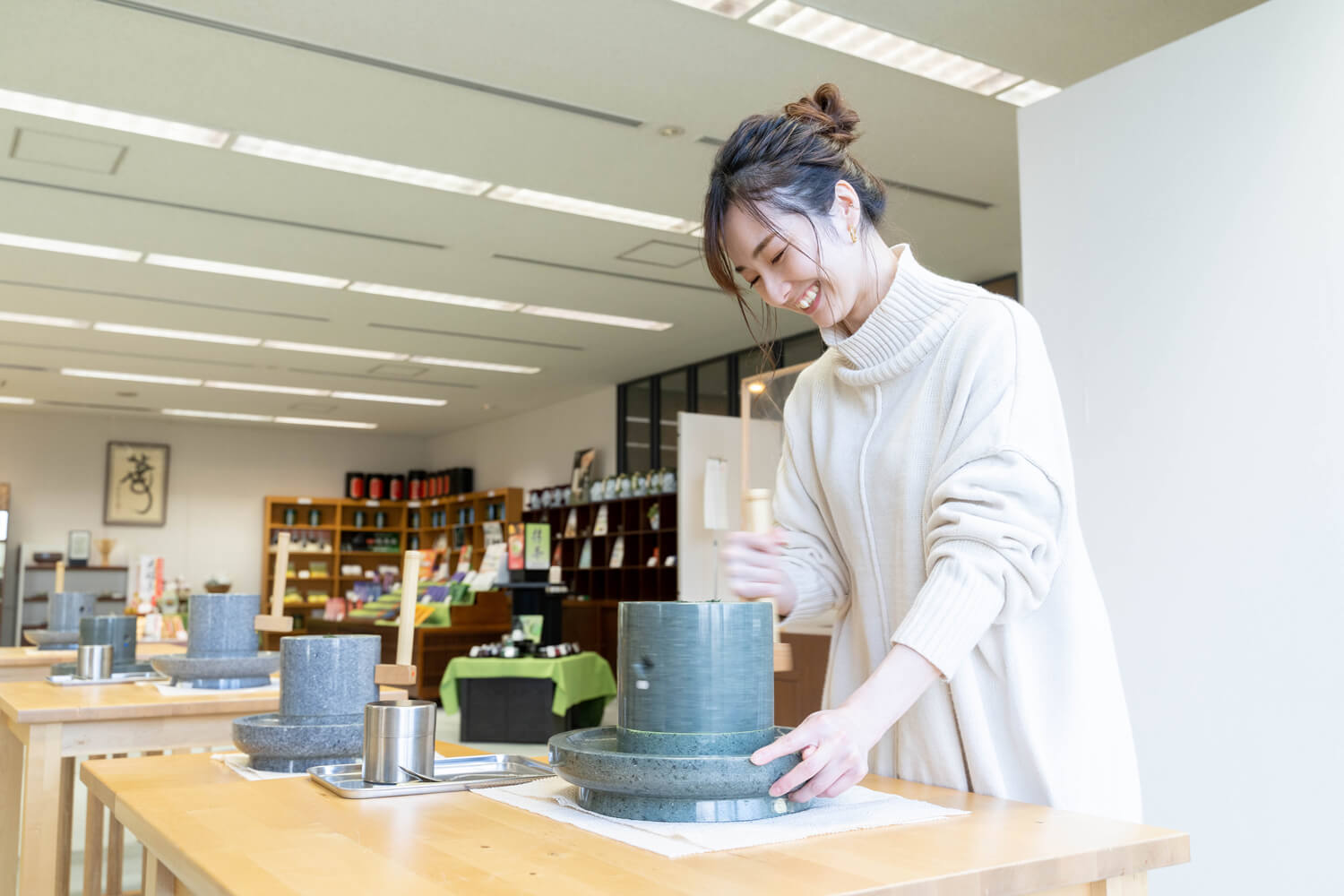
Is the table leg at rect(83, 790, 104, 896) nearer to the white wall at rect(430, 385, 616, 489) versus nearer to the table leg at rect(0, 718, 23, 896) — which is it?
the table leg at rect(0, 718, 23, 896)

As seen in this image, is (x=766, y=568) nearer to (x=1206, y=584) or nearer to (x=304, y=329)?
(x=1206, y=584)

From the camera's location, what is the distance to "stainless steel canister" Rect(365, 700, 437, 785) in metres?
1.11

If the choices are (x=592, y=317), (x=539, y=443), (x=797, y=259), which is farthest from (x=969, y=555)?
(x=539, y=443)

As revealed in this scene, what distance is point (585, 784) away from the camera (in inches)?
36.7

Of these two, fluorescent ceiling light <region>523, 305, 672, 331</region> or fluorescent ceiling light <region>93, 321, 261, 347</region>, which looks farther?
fluorescent ceiling light <region>93, 321, 261, 347</region>

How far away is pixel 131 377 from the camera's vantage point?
10766mm

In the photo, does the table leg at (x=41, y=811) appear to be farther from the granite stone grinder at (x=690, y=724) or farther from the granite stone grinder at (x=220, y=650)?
the granite stone grinder at (x=690, y=724)

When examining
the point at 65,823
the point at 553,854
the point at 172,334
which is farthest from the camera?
the point at 172,334

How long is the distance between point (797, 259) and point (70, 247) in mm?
6652

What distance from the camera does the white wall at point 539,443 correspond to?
449 inches

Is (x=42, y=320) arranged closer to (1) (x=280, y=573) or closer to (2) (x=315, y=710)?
(1) (x=280, y=573)

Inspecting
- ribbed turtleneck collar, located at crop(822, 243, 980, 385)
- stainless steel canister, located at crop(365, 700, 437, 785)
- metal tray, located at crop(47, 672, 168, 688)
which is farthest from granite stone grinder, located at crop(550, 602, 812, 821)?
metal tray, located at crop(47, 672, 168, 688)

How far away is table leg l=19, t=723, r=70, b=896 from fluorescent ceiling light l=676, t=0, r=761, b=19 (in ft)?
9.85

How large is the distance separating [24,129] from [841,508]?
495 cm
